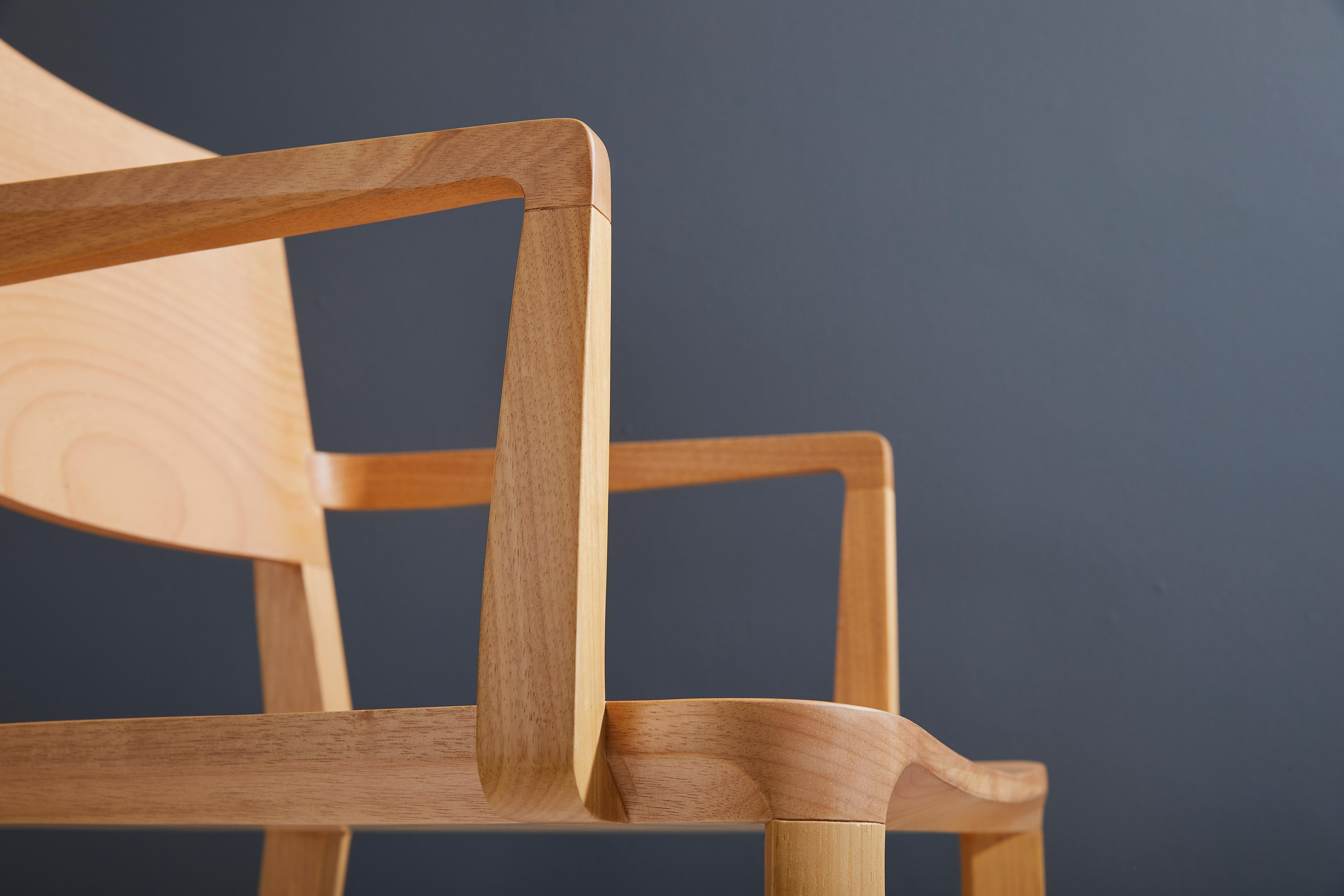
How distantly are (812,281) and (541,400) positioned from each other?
3.05 feet

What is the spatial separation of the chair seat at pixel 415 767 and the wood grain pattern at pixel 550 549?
0.07 ft

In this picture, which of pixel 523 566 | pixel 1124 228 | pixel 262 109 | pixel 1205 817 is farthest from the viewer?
pixel 262 109

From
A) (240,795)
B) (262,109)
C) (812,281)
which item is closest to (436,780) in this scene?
(240,795)

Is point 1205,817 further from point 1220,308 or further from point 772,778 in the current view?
point 772,778

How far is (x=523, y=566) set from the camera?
0.32 meters

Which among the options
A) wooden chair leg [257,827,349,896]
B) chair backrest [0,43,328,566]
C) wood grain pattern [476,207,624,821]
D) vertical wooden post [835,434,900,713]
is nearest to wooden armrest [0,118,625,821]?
wood grain pattern [476,207,624,821]

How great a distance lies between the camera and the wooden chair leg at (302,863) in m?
0.70

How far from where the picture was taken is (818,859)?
32 centimetres

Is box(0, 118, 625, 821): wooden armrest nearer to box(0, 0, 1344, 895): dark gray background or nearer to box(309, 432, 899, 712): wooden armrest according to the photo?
box(309, 432, 899, 712): wooden armrest

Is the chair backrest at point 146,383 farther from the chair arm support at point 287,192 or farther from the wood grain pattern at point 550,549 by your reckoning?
the wood grain pattern at point 550,549

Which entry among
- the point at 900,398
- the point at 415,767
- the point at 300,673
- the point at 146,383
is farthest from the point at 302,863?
the point at 900,398

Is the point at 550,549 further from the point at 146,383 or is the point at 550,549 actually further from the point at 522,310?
the point at 146,383

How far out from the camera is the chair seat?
0.33 m

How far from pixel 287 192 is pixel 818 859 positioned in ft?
0.87
